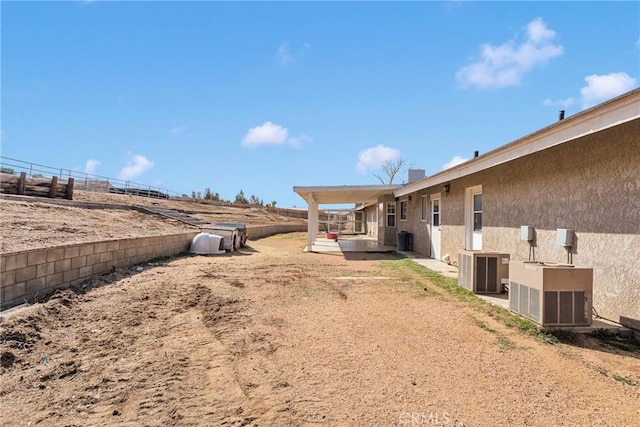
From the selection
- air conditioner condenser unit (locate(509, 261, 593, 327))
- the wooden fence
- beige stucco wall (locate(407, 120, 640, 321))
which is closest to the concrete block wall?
the wooden fence

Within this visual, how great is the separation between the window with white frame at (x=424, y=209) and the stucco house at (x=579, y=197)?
387 centimetres

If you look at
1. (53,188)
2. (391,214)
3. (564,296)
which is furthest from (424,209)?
(53,188)

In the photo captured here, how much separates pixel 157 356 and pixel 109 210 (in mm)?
11758

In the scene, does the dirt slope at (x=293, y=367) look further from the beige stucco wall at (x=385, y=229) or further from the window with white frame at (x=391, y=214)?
the window with white frame at (x=391, y=214)

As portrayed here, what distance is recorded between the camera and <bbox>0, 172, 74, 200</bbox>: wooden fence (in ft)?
39.8

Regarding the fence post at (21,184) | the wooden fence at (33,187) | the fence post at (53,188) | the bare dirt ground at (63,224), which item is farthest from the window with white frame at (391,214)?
the fence post at (21,184)

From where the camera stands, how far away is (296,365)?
3.58 metres

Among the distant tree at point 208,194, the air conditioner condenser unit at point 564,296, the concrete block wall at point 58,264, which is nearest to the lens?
the air conditioner condenser unit at point 564,296

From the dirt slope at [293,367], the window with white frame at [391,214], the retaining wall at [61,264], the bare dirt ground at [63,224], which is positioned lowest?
the dirt slope at [293,367]

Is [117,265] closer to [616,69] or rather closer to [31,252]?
[31,252]

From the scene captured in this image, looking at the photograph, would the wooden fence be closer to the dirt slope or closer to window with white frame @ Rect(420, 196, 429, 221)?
the dirt slope

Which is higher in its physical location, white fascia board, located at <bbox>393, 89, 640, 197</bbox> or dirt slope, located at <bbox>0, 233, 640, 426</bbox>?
white fascia board, located at <bbox>393, 89, 640, 197</bbox>

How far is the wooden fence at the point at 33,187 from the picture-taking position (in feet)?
39.8

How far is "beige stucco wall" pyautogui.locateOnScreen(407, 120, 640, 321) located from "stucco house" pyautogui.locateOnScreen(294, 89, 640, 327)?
1cm
